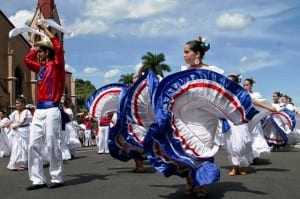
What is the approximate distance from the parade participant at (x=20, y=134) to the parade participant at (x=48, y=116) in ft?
10.7

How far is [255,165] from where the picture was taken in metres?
11.1

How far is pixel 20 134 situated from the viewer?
12.0 metres

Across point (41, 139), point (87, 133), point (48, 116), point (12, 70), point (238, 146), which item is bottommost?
point (238, 146)

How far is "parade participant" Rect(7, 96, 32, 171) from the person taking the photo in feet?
36.8

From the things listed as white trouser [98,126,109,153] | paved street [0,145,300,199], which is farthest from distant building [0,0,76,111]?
paved street [0,145,300,199]

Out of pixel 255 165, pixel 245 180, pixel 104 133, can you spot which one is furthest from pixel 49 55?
pixel 104 133

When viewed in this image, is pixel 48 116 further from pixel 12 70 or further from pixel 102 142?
pixel 12 70

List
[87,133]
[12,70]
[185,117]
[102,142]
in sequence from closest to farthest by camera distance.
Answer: [185,117]
[102,142]
[87,133]
[12,70]

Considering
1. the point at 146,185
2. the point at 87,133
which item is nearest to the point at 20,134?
the point at 146,185

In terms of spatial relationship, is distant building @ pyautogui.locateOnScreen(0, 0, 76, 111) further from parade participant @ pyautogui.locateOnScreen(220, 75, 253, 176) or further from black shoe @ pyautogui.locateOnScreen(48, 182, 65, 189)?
black shoe @ pyautogui.locateOnScreen(48, 182, 65, 189)

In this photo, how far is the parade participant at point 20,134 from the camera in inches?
442

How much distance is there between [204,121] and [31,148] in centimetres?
299

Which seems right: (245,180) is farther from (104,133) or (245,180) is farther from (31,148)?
(104,133)

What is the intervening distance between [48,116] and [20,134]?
4.47 m
